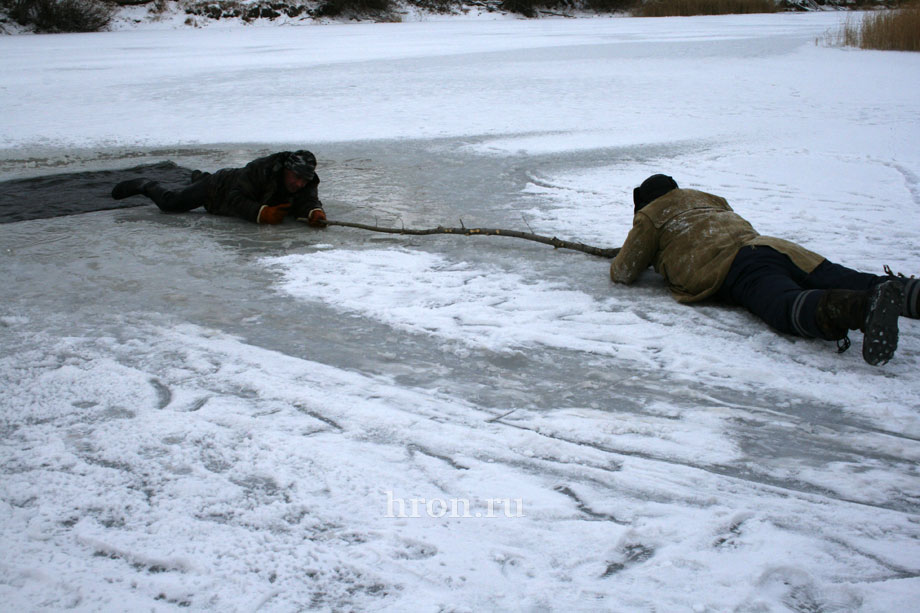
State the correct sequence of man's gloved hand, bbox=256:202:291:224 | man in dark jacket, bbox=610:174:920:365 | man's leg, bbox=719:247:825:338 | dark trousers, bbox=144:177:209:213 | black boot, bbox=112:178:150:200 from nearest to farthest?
man in dark jacket, bbox=610:174:920:365 → man's leg, bbox=719:247:825:338 → man's gloved hand, bbox=256:202:291:224 → dark trousers, bbox=144:177:209:213 → black boot, bbox=112:178:150:200

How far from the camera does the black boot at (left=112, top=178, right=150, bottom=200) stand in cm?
603

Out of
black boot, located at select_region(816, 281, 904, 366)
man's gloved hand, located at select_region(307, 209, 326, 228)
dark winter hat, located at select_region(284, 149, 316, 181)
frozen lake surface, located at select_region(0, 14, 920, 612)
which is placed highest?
dark winter hat, located at select_region(284, 149, 316, 181)

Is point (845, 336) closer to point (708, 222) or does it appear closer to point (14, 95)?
point (708, 222)

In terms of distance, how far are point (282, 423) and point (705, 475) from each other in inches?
55.6

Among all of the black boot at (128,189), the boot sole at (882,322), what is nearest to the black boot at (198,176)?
the black boot at (128,189)

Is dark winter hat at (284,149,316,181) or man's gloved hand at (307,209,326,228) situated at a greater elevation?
dark winter hat at (284,149,316,181)

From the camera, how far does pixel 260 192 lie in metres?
5.55

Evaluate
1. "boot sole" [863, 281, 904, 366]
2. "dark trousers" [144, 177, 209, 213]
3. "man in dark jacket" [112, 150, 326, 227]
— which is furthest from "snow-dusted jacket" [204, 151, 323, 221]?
"boot sole" [863, 281, 904, 366]

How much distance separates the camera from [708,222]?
388 cm

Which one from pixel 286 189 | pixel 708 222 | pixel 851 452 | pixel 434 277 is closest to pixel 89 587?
pixel 851 452

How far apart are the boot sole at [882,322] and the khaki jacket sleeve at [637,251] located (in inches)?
49.4

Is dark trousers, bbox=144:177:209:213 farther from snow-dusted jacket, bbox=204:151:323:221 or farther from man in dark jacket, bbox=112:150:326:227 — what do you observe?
snow-dusted jacket, bbox=204:151:323:221

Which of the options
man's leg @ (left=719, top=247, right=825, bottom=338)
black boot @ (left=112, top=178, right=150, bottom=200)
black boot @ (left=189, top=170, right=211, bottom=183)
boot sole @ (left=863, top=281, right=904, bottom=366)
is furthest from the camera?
black boot @ (left=112, top=178, right=150, bottom=200)

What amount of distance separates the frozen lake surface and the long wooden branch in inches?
3.0
